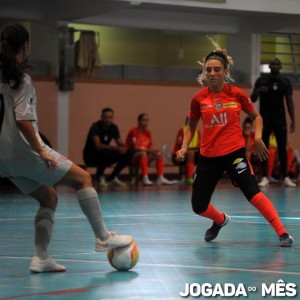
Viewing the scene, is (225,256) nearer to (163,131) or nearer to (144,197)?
(144,197)

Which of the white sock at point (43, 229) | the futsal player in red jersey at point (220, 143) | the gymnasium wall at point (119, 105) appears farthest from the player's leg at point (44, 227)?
the gymnasium wall at point (119, 105)

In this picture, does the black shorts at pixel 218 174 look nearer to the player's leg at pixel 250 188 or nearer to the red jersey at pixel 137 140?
the player's leg at pixel 250 188

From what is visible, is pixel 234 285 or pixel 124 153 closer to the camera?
pixel 234 285

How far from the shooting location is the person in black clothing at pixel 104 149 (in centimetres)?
1825

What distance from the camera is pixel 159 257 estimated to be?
24.2 feet

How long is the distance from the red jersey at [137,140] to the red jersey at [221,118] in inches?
405

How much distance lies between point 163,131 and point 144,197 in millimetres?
7502

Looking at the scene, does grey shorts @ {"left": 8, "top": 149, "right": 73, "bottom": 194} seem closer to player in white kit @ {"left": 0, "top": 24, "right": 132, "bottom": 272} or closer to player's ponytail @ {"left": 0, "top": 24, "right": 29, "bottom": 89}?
player in white kit @ {"left": 0, "top": 24, "right": 132, "bottom": 272}

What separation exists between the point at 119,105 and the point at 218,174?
13.1 meters

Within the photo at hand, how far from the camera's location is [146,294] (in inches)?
223

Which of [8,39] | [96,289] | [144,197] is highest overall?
[8,39]

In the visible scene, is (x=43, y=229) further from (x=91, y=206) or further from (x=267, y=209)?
(x=267, y=209)

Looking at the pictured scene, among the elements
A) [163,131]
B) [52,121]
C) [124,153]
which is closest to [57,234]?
[124,153]

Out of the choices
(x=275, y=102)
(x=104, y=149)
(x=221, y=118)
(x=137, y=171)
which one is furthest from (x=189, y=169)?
(x=221, y=118)
